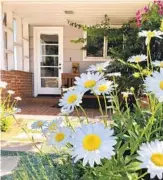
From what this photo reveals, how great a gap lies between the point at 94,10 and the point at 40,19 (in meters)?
1.86

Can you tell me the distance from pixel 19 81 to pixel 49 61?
148cm

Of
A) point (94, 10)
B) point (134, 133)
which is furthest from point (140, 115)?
point (94, 10)

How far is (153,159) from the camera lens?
55cm

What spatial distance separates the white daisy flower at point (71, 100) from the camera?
0.76m

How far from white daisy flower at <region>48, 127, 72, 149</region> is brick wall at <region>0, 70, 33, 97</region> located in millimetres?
5053

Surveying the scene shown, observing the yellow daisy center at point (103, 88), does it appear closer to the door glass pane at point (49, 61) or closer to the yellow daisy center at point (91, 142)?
the yellow daisy center at point (91, 142)

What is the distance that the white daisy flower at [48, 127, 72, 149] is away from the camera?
763 millimetres

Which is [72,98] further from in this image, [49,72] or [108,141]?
[49,72]

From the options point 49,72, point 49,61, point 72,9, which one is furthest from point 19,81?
point 72,9

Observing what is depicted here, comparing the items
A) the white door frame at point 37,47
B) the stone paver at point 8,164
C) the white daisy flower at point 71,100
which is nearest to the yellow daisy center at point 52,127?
the white daisy flower at point 71,100

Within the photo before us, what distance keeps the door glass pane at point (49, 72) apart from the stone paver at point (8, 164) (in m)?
5.31

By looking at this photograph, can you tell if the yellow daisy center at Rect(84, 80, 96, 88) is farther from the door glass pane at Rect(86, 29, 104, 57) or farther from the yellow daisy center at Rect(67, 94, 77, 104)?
the door glass pane at Rect(86, 29, 104, 57)

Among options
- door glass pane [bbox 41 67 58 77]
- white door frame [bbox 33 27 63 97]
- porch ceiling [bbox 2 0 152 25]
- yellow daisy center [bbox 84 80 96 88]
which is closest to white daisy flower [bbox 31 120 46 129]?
yellow daisy center [bbox 84 80 96 88]

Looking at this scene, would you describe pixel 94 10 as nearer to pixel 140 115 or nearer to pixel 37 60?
pixel 37 60
